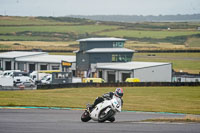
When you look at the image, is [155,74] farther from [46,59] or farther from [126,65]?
[46,59]

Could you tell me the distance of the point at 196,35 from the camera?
14688 centimetres

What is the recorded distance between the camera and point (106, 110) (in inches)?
594

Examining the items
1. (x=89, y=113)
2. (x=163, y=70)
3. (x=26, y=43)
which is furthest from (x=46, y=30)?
(x=89, y=113)

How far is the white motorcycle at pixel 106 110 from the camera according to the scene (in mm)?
14828

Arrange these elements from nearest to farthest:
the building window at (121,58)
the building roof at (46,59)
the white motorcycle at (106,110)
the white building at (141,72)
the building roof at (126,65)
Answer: the white motorcycle at (106,110)
the white building at (141,72)
the building roof at (126,65)
the building window at (121,58)
the building roof at (46,59)

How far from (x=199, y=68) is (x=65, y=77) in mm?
32350

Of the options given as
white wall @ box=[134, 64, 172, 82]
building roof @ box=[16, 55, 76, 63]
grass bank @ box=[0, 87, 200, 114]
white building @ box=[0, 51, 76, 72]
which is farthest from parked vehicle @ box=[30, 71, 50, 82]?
grass bank @ box=[0, 87, 200, 114]

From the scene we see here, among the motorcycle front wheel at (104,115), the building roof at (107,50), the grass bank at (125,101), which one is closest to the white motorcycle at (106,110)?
the motorcycle front wheel at (104,115)

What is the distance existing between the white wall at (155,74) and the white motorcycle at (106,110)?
1901 inches

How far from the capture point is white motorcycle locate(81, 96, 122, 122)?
1483 cm

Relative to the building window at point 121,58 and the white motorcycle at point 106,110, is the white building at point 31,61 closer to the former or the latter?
the building window at point 121,58

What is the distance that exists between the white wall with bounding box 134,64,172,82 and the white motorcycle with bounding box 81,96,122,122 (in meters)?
48.3

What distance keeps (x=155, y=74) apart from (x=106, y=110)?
50600 millimetres

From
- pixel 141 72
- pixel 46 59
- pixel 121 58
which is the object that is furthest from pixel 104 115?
pixel 46 59
